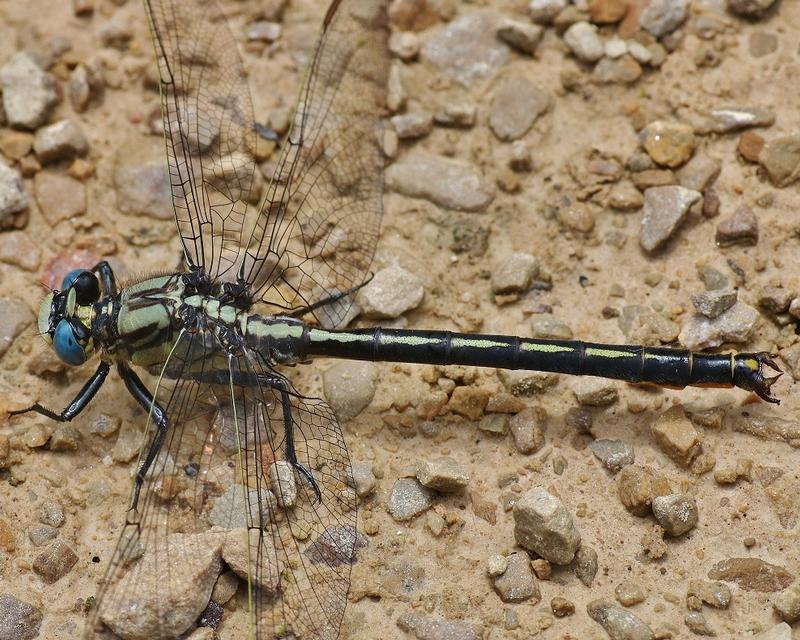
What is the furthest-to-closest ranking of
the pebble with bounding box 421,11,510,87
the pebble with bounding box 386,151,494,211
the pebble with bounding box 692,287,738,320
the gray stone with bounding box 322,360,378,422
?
the pebble with bounding box 421,11,510,87 → the pebble with bounding box 386,151,494,211 → the gray stone with bounding box 322,360,378,422 → the pebble with bounding box 692,287,738,320

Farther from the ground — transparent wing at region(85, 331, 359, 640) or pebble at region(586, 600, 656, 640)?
transparent wing at region(85, 331, 359, 640)

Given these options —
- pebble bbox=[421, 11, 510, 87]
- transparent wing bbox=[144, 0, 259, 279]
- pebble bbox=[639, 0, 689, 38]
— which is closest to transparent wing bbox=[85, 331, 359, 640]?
transparent wing bbox=[144, 0, 259, 279]

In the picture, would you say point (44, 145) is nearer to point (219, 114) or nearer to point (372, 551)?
point (219, 114)

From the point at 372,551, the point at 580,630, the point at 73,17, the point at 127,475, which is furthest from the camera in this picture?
the point at 73,17

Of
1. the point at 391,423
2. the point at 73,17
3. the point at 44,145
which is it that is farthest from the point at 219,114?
the point at 391,423

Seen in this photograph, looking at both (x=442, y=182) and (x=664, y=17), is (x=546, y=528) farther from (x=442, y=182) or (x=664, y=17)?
(x=664, y=17)

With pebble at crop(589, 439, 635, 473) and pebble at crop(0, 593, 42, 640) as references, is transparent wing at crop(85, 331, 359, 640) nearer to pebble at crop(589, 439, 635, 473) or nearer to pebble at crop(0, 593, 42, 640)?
pebble at crop(0, 593, 42, 640)

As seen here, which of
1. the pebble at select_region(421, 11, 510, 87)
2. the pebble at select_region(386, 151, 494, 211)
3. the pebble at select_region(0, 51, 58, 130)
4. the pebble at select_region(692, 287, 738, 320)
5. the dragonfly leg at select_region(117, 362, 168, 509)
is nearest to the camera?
the dragonfly leg at select_region(117, 362, 168, 509)
